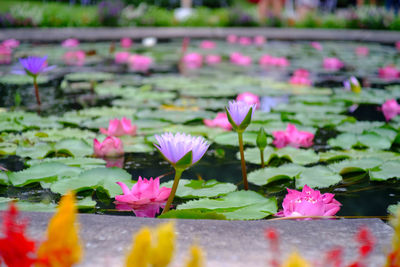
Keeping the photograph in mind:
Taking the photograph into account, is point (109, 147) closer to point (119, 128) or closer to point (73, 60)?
point (119, 128)

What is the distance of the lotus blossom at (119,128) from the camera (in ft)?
6.10

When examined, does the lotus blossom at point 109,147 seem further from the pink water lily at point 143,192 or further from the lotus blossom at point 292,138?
the lotus blossom at point 292,138

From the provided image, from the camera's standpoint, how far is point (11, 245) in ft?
1.61

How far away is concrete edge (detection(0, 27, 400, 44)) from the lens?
21.2 ft

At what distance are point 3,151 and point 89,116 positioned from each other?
2.21 feet

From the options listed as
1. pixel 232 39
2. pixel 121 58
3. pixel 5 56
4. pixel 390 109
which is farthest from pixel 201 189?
pixel 232 39

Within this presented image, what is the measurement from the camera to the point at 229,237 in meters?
0.81

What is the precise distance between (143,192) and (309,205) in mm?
420

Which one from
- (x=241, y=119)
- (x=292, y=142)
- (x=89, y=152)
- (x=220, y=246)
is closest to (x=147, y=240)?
(x=220, y=246)

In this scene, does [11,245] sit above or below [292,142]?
above

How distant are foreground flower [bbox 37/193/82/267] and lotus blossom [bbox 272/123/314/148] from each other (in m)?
1.41

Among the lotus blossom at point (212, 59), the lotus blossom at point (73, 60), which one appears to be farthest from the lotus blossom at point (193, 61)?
the lotus blossom at point (73, 60)

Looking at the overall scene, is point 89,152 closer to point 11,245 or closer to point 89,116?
point 89,116

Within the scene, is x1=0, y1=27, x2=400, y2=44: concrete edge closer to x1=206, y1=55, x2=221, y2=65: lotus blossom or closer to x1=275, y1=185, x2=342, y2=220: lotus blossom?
x1=206, y1=55, x2=221, y2=65: lotus blossom
